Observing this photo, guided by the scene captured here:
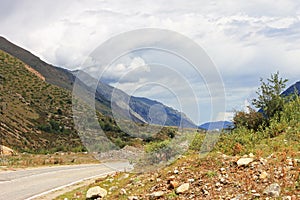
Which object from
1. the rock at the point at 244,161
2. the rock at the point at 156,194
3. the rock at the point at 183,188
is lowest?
the rock at the point at 156,194

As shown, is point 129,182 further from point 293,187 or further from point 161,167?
point 293,187

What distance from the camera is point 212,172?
8.96 metres

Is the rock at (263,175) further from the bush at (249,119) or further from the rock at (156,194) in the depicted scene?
the bush at (249,119)

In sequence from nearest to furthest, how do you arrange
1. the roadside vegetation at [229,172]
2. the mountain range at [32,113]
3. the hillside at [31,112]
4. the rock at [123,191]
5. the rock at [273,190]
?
the rock at [273,190] → the roadside vegetation at [229,172] → the rock at [123,191] → the mountain range at [32,113] → the hillside at [31,112]

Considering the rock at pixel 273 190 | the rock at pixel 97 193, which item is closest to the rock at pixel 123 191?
the rock at pixel 97 193

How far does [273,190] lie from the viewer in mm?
Answer: 7441

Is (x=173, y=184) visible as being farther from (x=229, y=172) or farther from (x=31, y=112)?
→ (x=31, y=112)

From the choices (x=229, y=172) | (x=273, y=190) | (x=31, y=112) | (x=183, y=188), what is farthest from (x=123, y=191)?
(x=31, y=112)

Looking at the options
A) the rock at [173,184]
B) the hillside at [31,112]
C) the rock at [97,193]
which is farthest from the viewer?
the hillside at [31,112]

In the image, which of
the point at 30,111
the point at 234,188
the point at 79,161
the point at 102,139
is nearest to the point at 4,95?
the point at 30,111

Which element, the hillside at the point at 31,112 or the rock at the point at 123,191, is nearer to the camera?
the rock at the point at 123,191

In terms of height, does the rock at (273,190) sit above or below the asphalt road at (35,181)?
above

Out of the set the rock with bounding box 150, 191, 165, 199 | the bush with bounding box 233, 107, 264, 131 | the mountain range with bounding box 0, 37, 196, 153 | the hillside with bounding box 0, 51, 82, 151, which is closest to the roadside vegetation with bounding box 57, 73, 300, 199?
the rock with bounding box 150, 191, 165, 199

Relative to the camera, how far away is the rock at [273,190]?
7348mm
